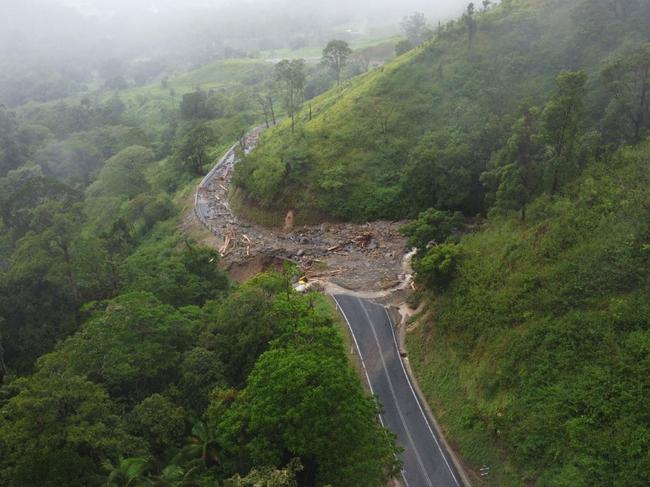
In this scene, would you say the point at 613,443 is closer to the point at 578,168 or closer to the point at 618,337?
the point at 618,337

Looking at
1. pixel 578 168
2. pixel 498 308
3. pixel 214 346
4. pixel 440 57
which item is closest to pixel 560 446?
pixel 498 308

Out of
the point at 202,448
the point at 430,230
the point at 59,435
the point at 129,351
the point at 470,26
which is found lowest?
the point at 202,448

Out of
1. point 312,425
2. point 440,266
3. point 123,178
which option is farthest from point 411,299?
point 123,178

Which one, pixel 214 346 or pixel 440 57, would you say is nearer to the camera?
pixel 214 346

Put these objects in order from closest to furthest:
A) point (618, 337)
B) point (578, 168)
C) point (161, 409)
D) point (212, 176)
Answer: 1. point (161, 409)
2. point (618, 337)
3. point (578, 168)
4. point (212, 176)

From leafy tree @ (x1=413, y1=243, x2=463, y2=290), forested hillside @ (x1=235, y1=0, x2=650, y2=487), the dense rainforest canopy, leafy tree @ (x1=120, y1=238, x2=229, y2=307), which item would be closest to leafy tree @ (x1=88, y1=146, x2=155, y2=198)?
the dense rainforest canopy

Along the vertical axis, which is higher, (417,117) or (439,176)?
(417,117)

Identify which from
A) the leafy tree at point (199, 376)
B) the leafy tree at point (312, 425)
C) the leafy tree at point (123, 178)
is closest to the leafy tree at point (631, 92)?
the leafy tree at point (312, 425)

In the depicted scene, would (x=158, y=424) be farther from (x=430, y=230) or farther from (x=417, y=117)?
(x=417, y=117)
